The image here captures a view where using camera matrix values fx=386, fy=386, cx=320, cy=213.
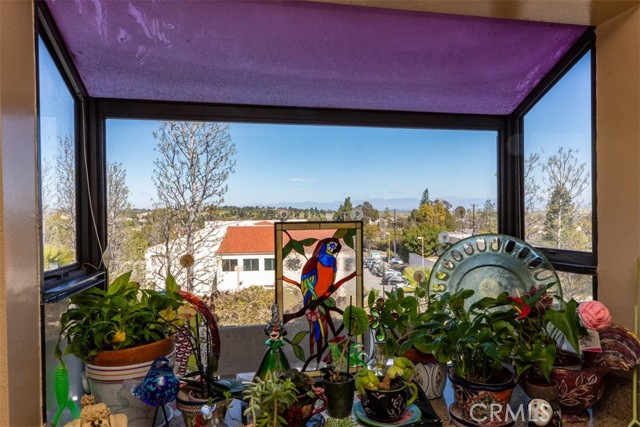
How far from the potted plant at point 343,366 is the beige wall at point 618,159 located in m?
0.67

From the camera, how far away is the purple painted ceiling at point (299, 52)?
96 centimetres

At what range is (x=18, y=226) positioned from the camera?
736 millimetres

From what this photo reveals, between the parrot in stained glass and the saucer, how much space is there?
39 centimetres

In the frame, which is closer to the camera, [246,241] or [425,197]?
[246,241]

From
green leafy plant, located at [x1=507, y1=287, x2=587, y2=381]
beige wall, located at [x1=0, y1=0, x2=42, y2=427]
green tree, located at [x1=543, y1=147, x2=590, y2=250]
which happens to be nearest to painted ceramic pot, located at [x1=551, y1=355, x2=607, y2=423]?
green leafy plant, located at [x1=507, y1=287, x2=587, y2=381]

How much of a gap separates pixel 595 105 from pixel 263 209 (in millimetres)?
1044

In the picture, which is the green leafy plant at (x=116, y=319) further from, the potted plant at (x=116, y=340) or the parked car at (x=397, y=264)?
the parked car at (x=397, y=264)

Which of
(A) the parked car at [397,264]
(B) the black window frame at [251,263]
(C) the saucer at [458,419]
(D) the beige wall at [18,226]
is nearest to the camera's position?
(D) the beige wall at [18,226]

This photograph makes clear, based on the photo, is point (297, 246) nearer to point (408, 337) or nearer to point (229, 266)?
point (229, 266)

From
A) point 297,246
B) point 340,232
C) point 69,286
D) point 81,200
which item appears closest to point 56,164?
point 81,200

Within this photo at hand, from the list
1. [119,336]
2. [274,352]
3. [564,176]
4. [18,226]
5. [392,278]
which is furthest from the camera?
[392,278]

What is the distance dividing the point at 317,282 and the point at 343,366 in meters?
0.25

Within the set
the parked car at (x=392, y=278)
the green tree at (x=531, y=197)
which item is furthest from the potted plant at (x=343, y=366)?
the green tree at (x=531, y=197)

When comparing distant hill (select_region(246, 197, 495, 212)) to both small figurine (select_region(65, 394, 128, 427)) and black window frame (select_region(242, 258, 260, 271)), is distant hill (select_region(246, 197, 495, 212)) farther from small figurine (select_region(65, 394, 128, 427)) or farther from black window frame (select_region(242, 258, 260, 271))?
small figurine (select_region(65, 394, 128, 427))
